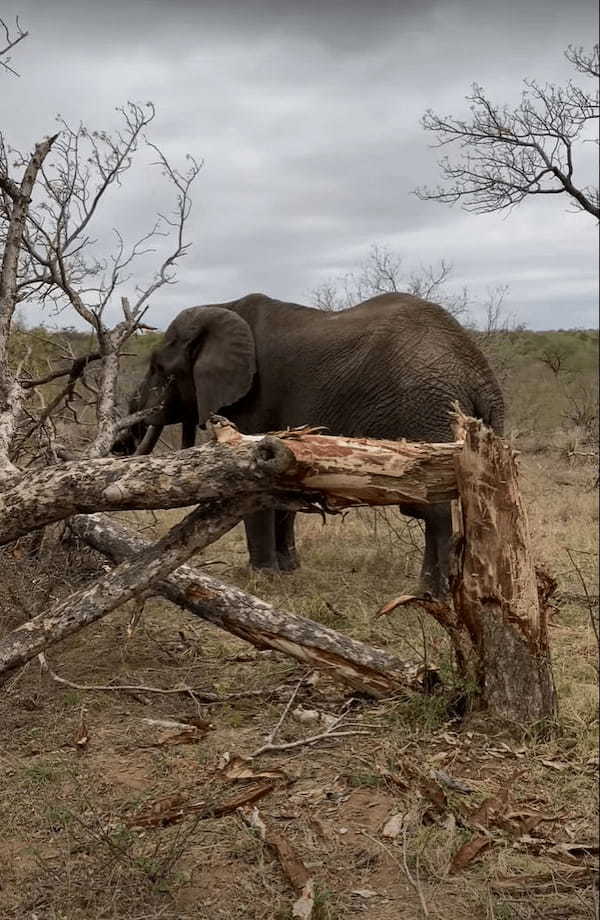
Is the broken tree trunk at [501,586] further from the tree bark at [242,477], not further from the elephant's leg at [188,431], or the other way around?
the elephant's leg at [188,431]

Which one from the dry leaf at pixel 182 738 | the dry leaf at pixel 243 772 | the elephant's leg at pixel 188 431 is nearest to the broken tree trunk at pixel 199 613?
the dry leaf at pixel 182 738

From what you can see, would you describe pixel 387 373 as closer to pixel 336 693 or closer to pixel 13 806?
pixel 336 693

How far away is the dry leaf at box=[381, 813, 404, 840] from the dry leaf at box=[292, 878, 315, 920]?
0.49 m

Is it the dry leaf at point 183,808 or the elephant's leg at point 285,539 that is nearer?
the dry leaf at point 183,808

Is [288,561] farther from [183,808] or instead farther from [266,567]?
[183,808]

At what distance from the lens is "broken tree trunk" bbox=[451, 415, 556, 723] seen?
4.23 metres

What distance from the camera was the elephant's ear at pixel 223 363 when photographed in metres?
8.34

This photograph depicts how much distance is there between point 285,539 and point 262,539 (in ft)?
1.90

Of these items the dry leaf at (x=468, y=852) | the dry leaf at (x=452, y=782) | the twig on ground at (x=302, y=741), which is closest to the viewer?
the dry leaf at (x=468, y=852)

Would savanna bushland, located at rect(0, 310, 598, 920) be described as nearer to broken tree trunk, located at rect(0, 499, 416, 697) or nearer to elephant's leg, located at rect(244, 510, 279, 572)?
broken tree trunk, located at rect(0, 499, 416, 697)

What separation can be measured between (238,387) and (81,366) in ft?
5.77

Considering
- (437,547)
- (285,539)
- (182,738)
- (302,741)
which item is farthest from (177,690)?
(285,539)

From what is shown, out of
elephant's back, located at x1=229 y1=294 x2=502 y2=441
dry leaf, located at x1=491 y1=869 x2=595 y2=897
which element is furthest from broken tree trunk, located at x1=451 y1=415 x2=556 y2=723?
elephant's back, located at x1=229 y1=294 x2=502 y2=441

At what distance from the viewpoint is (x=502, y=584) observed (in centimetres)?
423
